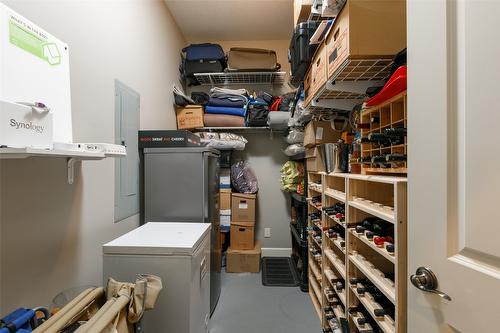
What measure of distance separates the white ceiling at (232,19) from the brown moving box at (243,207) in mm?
2108

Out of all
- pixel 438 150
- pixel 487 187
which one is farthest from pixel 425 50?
pixel 487 187

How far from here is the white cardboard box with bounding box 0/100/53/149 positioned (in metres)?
0.67

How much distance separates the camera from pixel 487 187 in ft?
1.77

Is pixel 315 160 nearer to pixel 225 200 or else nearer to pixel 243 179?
pixel 243 179

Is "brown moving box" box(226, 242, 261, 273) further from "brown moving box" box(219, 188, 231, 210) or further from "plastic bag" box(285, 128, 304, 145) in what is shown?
"plastic bag" box(285, 128, 304, 145)

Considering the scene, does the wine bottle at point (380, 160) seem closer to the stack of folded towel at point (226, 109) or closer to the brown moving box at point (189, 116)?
the stack of folded towel at point (226, 109)

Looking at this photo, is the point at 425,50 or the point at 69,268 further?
the point at 69,268

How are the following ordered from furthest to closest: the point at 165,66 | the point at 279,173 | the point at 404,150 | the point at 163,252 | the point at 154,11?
the point at 279,173 → the point at 165,66 → the point at 154,11 → the point at 163,252 → the point at 404,150

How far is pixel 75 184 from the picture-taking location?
128 centimetres

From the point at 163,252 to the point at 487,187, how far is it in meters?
1.19

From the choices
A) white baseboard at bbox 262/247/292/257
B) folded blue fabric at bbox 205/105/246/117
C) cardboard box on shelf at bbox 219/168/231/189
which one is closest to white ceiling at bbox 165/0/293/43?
folded blue fabric at bbox 205/105/246/117

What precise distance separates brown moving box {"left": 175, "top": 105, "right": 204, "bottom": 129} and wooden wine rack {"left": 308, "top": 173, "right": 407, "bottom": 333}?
63.1 inches

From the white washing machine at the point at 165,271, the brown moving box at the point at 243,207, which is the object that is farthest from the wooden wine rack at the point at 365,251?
the brown moving box at the point at 243,207

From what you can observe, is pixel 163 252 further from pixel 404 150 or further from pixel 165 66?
pixel 165 66
